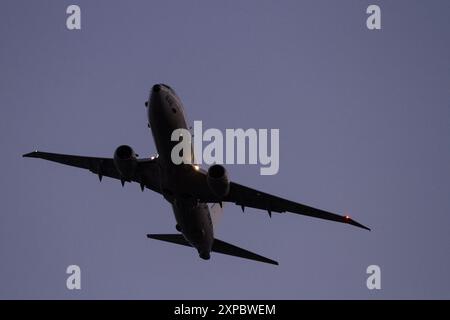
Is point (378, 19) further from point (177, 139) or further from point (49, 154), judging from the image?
point (49, 154)

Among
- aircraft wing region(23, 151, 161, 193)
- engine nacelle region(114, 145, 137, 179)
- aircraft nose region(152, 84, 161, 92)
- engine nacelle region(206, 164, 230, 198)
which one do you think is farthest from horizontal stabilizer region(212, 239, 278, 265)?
aircraft nose region(152, 84, 161, 92)

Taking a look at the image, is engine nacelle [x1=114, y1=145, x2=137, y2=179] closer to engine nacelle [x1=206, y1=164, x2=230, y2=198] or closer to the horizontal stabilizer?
engine nacelle [x1=206, y1=164, x2=230, y2=198]

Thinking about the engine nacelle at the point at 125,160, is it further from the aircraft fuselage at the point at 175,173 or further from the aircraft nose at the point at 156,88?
the aircraft nose at the point at 156,88

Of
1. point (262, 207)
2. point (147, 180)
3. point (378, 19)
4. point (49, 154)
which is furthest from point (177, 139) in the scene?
point (378, 19)

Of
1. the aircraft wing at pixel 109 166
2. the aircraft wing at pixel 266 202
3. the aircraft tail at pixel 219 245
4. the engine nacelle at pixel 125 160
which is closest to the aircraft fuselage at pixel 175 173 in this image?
the aircraft wing at pixel 109 166

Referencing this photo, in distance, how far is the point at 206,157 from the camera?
34.4m

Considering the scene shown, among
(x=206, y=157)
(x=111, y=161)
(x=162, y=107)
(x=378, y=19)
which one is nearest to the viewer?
(x=162, y=107)

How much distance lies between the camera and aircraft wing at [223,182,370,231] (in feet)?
116

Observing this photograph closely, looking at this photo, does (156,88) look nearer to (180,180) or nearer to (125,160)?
(125,160)

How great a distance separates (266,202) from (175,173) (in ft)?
18.7

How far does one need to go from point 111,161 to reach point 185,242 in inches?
300

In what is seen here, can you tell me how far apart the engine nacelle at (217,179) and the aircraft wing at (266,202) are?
2631mm

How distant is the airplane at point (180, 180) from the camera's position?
3145 cm

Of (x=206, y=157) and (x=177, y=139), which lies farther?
(x=206, y=157)
